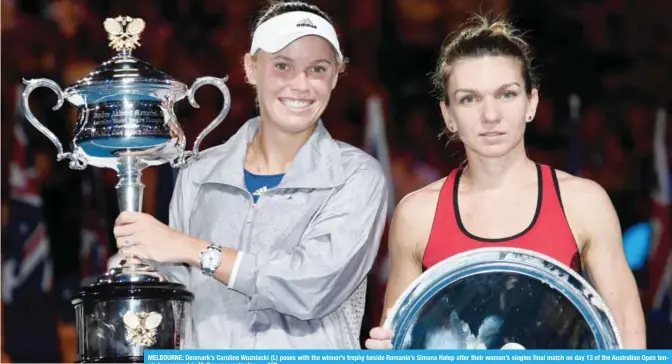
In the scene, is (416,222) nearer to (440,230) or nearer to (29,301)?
(440,230)

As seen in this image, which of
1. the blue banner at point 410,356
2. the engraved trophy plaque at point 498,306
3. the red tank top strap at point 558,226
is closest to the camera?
the blue banner at point 410,356

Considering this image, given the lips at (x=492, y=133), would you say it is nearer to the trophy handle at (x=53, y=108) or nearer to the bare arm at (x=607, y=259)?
the bare arm at (x=607, y=259)

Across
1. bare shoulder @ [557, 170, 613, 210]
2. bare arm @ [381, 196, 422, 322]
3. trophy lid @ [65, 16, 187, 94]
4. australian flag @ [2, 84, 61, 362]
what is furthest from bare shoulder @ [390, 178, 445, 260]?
australian flag @ [2, 84, 61, 362]

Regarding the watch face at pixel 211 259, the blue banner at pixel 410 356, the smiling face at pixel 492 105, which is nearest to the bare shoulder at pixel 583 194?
the smiling face at pixel 492 105

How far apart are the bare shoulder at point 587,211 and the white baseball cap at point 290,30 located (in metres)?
0.56

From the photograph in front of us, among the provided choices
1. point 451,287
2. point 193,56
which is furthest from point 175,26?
point 451,287

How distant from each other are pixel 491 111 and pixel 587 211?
0.86 ft

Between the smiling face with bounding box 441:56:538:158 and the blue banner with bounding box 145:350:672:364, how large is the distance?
47 centimetres

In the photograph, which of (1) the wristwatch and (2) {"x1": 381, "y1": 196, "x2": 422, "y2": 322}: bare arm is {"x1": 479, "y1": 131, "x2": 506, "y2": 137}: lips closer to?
(2) {"x1": 381, "y1": 196, "x2": 422, "y2": 322}: bare arm

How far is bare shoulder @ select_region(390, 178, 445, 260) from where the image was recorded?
2.80 m

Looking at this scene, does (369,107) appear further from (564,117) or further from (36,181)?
(36,181)

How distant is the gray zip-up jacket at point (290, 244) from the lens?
2.70m

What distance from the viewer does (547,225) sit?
2695 mm

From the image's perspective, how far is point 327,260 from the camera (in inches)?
107
